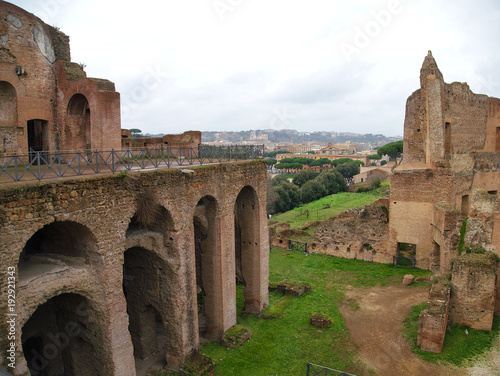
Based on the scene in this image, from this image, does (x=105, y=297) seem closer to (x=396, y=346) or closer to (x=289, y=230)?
(x=396, y=346)

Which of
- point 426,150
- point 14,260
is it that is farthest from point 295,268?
point 14,260

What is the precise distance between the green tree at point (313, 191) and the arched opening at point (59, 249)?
42.9 metres

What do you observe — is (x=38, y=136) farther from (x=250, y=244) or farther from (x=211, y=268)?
(x=250, y=244)

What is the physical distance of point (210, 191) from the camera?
43.0 ft

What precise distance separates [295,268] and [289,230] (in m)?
6.87

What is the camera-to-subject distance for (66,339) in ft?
35.0

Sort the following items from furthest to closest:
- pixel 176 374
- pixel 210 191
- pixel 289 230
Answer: pixel 289 230 < pixel 210 191 < pixel 176 374

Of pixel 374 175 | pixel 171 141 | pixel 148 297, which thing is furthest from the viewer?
pixel 374 175

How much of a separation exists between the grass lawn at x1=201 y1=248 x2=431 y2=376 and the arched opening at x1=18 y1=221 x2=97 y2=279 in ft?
19.2

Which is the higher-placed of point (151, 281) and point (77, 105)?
point (77, 105)

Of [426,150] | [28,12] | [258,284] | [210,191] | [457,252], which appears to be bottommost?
[258,284]

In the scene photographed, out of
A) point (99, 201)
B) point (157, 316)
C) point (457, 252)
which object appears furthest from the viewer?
point (457, 252)

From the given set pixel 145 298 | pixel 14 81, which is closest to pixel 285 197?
pixel 145 298

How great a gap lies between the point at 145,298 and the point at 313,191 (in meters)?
41.9
